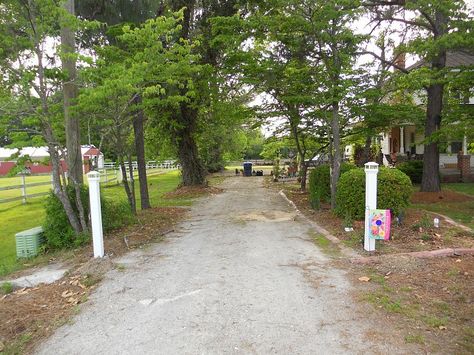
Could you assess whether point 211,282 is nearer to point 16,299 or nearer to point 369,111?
point 16,299

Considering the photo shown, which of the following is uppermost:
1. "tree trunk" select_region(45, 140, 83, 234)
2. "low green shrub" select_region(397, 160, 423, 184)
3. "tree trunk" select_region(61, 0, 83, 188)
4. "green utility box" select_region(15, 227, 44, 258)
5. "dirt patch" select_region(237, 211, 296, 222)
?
"tree trunk" select_region(61, 0, 83, 188)

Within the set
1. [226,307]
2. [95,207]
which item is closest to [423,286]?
[226,307]

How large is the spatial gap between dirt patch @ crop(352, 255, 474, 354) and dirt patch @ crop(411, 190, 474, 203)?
23.6 ft

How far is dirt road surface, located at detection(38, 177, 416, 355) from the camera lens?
3582 millimetres

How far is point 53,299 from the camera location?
5047 millimetres

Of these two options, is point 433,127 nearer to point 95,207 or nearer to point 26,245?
point 95,207

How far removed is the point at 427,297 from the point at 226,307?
2349 mm

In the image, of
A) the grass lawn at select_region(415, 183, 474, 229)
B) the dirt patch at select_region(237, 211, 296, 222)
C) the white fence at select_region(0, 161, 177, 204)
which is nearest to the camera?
the grass lawn at select_region(415, 183, 474, 229)

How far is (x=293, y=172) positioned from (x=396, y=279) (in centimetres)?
2204

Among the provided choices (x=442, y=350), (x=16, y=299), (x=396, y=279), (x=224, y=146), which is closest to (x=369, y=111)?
(x=396, y=279)

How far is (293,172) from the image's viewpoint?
→ 27.1 m

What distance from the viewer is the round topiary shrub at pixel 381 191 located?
8180 millimetres

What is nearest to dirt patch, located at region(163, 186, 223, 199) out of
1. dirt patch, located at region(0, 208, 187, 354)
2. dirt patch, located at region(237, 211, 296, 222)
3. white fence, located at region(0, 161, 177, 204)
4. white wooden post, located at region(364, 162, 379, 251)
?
white fence, located at region(0, 161, 177, 204)

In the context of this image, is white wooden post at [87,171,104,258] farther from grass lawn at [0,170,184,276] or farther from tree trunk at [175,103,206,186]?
tree trunk at [175,103,206,186]
